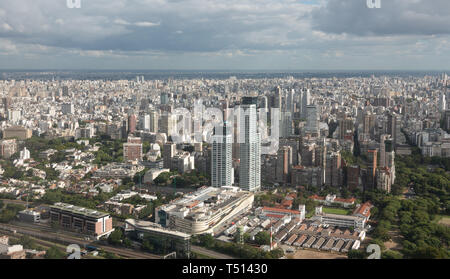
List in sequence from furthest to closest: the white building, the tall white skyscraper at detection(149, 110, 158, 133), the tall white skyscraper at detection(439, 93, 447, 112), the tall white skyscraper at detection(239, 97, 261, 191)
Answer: the tall white skyscraper at detection(439, 93, 447, 112) < the tall white skyscraper at detection(149, 110, 158, 133) < the white building < the tall white skyscraper at detection(239, 97, 261, 191)

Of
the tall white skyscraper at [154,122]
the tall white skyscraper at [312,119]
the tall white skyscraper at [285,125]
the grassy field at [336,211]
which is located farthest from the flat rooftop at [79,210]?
the tall white skyscraper at [312,119]

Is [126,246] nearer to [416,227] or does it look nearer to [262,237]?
[262,237]

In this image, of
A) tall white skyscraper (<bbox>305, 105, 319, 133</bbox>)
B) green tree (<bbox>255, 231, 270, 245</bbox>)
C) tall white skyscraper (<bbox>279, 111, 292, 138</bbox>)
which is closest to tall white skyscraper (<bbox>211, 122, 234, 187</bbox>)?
green tree (<bbox>255, 231, 270, 245</bbox>)

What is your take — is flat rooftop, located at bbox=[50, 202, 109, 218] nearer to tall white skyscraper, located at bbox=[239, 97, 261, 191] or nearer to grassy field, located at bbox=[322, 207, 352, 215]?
tall white skyscraper, located at bbox=[239, 97, 261, 191]

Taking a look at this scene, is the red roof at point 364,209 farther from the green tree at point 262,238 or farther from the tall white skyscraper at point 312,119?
the tall white skyscraper at point 312,119

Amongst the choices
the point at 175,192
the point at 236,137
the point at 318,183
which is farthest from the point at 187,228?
the point at 318,183
